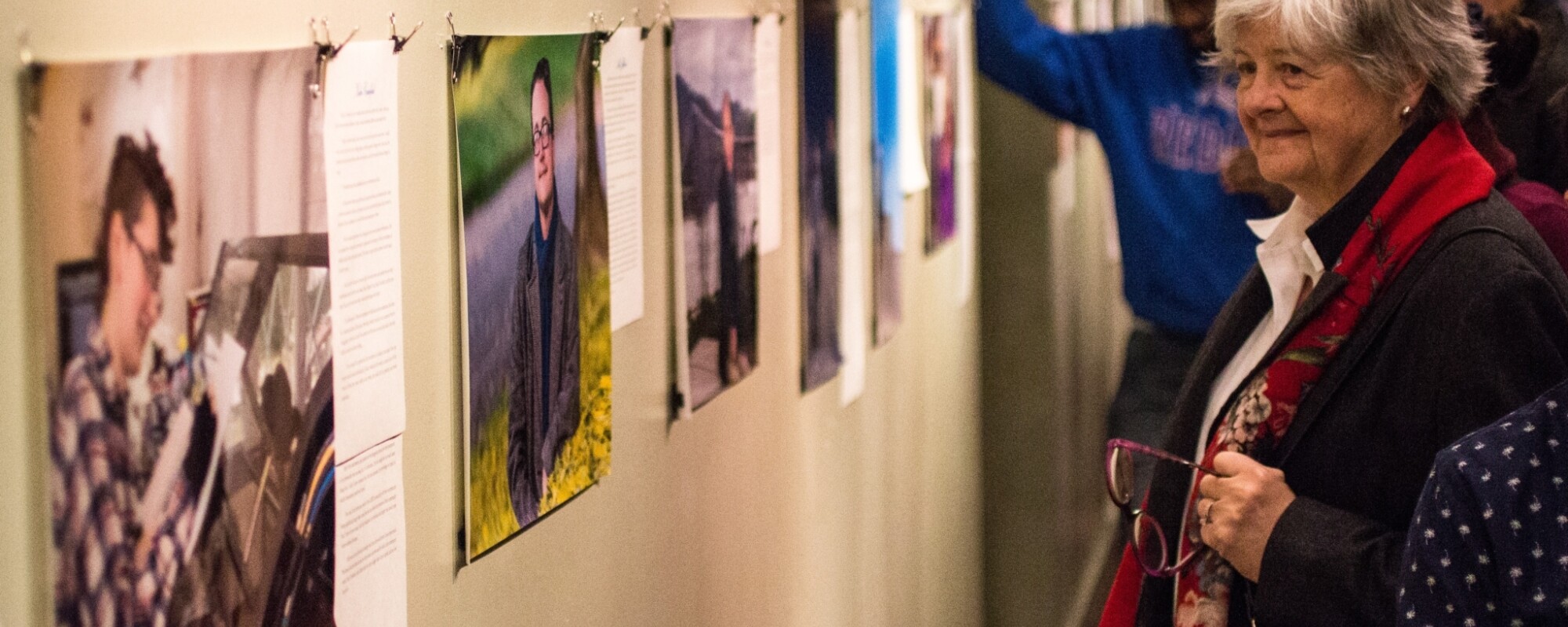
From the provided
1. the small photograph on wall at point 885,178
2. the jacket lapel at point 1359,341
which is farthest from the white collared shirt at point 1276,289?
the small photograph on wall at point 885,178

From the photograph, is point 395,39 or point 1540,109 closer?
point 395,39

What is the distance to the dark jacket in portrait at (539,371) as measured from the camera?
5.00 ft

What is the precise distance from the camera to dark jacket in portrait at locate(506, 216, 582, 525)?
1.52 metres

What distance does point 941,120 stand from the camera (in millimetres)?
3811

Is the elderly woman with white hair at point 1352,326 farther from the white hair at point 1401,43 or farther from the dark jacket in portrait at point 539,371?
the dark jacket in portrait at point 539,371

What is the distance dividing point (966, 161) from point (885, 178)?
1.02 metres

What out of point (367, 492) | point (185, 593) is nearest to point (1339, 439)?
point (367, 492)

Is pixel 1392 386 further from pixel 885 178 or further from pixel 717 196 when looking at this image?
pixel 885 178

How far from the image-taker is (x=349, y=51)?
1.16 m

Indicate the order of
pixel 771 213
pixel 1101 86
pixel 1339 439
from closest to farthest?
1. pixel 1339 439
2. pixel 771 213
3. pixel 1101 86

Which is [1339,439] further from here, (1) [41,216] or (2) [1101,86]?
(2) [1101,86]

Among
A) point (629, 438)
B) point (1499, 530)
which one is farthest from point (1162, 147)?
point (1499, 530)

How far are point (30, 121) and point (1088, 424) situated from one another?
17.6 ft

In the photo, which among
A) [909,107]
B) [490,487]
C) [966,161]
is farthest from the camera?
[966,161]
